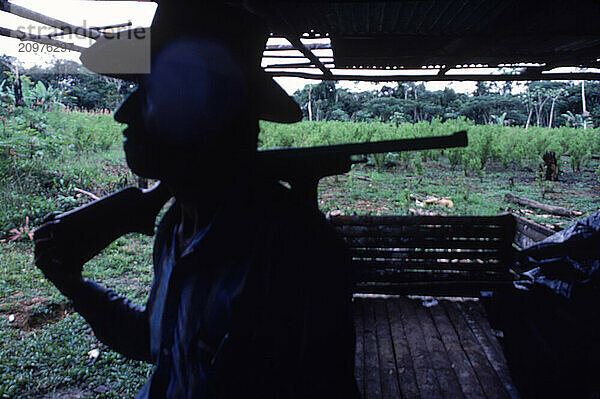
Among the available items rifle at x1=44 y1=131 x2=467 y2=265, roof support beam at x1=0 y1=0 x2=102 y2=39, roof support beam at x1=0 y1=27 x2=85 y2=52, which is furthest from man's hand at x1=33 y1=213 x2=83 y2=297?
roof support beam at x1=0 y1=27 x2=85 y2=52

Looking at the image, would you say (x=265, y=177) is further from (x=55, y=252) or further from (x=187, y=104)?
(x=55, y=252)

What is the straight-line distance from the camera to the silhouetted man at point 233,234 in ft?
2.31

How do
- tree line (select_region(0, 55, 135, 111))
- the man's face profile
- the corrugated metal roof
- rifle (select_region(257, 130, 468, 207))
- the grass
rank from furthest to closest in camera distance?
tree line (select_region(0, 55, 135, 111)) → the grass → the corrugated metal roof → rifle (select_region(257, 130, 468, 207)) → the man's face profile

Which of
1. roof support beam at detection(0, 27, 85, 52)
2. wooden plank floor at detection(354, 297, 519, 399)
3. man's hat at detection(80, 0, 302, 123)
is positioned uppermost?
roof support beam at detection(0, 27, 85, 52)

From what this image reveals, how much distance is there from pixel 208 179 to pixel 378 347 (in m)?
2.48

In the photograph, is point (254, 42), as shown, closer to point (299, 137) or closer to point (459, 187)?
point (459, 187)

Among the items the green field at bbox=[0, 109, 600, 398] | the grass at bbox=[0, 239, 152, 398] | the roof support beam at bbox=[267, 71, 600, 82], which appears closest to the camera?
the grass at bbox=[0, 239, 152, 398]

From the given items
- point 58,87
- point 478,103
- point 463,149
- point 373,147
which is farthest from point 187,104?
point 478,103

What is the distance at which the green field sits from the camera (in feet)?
10.0

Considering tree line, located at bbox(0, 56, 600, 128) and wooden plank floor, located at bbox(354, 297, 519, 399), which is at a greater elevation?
tree line, located at bbox(0, 56, 600, 128)

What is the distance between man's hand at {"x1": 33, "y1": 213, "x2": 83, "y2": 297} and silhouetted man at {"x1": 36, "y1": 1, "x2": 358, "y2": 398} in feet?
1.30

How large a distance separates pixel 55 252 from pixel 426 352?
2542mm

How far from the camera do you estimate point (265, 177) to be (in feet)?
2.76

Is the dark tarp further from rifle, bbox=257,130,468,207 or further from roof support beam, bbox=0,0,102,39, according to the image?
roof support beam, bbox=0,0,102,39
